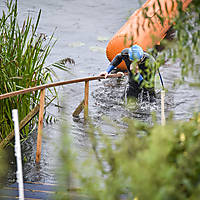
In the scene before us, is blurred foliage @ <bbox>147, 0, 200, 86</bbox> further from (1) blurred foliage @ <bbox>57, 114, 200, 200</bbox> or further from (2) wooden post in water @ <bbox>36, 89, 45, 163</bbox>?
(2) wooden post in water @ <bbox>36, 89, 45, 163</bbox>

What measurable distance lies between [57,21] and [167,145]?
462 inches

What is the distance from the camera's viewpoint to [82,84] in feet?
27.8

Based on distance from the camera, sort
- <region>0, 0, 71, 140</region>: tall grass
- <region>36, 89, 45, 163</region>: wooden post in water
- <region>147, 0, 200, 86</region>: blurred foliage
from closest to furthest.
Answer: <region>147, 0, 200, 86</region>: blurred foliage < <region>36, 89, 45, 163</region>: wooden post in water < <region>0, 0, 71, 140</region>: tall grass

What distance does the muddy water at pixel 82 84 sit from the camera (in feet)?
15.7

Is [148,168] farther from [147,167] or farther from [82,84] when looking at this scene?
[82,84]

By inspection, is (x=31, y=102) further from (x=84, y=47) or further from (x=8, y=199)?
(x=84, y=47)

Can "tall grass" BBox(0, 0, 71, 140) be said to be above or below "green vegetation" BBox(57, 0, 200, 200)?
above

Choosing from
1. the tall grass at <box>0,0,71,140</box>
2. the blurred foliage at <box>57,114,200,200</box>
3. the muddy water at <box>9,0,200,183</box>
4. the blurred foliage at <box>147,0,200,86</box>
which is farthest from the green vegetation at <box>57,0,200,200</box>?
the tall grass at <box>0,0,71,140</box>

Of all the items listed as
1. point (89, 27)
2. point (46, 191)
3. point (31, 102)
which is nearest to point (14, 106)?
point (31, 102)

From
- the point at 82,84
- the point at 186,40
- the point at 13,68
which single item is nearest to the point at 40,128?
the point at 13,68

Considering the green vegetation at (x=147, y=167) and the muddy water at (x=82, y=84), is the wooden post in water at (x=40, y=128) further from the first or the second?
the green vegetation at (x=147, y=167)

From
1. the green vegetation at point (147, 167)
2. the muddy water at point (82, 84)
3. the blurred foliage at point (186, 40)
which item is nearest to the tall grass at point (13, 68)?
the muddy water at point (82, 84)

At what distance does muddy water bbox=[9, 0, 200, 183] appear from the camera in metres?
4.78

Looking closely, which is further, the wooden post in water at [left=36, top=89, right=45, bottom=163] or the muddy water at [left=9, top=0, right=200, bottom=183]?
the muddy water at [left=9, top=0, right=200, bottom=183]
